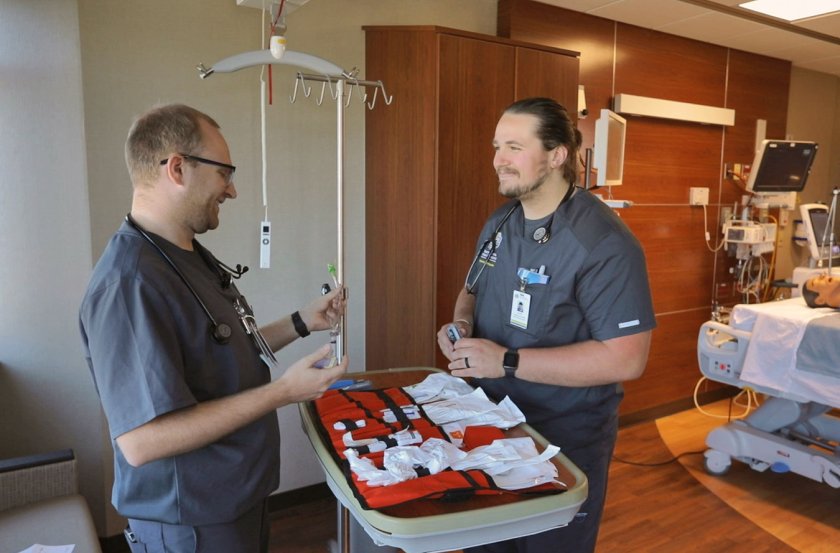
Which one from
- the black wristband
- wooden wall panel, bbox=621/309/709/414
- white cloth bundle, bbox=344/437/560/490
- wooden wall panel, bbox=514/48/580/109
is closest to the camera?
white cloth bundle, bbox=344/437/560/490

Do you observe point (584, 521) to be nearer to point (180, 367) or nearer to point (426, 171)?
point (180, 367)

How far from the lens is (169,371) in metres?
1.14

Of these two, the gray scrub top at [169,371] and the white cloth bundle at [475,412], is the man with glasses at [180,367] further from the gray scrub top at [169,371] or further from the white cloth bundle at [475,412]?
the white cloth bundle at [475,412]

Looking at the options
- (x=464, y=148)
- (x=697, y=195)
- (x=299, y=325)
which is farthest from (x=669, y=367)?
(x=299, y=325)

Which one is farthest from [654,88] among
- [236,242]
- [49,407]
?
[49,407]

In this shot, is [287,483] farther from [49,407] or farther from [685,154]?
[685,154]

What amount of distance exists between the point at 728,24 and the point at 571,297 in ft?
10.1

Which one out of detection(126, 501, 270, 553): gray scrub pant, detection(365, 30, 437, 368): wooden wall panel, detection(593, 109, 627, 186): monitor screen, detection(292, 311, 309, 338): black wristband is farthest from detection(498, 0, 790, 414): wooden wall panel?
detection(126, 501, 270, 553): gray scrub pant

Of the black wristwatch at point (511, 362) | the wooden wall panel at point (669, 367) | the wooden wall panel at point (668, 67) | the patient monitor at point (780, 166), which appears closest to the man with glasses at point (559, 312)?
the black wristwatch at point (511, 362)

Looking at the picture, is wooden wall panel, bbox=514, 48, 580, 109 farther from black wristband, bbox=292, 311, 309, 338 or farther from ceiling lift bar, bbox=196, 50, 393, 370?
black wristband, bbox=292, 311, 309, 338

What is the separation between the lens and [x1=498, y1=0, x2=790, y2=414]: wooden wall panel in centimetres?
382

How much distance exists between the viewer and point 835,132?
547 cm

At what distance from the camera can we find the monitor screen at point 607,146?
109 inches

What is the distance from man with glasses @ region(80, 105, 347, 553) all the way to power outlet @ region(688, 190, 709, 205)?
3.81 meters
